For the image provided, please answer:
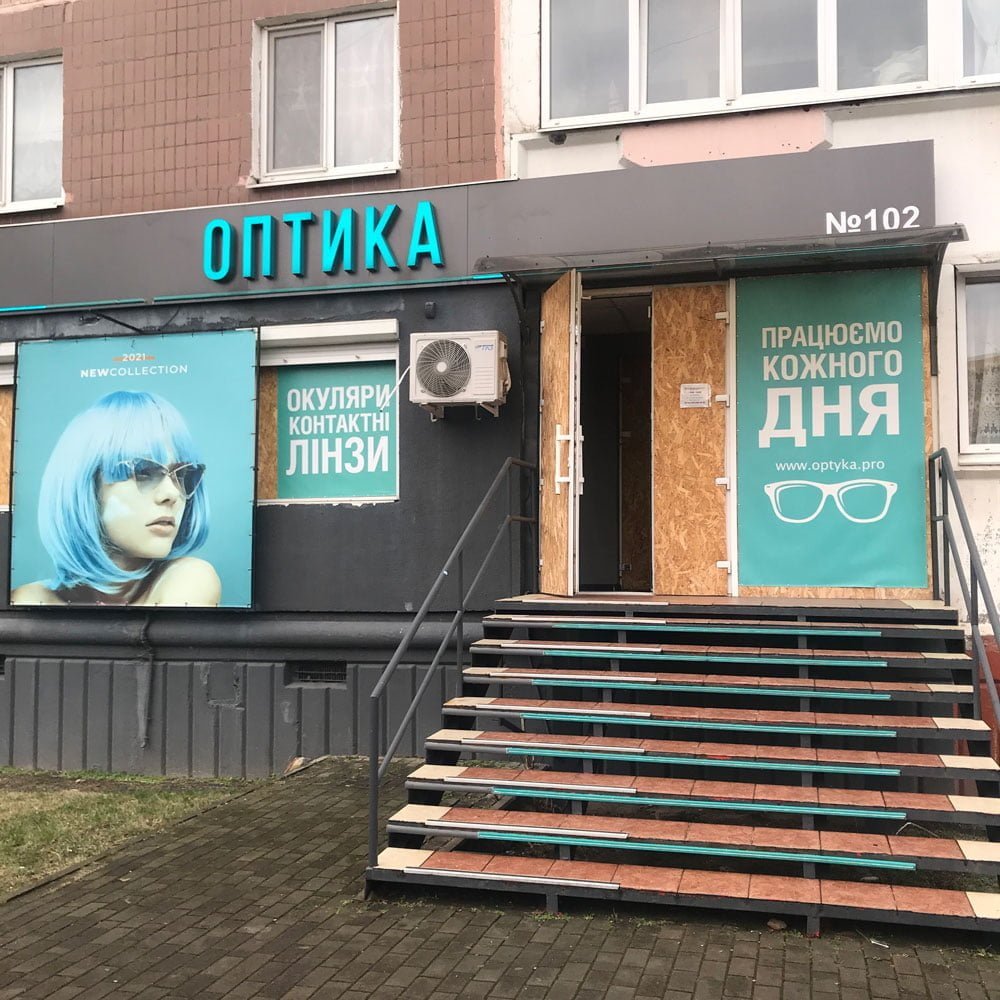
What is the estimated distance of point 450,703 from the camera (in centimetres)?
622

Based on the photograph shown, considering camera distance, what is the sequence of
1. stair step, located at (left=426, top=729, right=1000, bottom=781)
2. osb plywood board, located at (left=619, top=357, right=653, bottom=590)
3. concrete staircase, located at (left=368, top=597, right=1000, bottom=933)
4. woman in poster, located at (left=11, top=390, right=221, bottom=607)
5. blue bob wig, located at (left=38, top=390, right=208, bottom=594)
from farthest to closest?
osb plywood board, located at (left=619, top=357, right=653, bottom=590)
blue bob wig, located at (left=38, top=390, right=208, bottom=594)
woman in poster, located at (left=11, top=390, right=221, bottom=607)
stair step, located at (left=426, top=729, right=1000, bottom=781)
concrete staircase, located at (left=368, top=597, right=1000, bottom=933)

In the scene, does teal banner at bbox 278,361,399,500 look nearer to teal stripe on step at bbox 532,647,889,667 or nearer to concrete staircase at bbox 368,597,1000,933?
concrete staircase at bbox 368,597,1000,933

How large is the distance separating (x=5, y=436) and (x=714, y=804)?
717cm

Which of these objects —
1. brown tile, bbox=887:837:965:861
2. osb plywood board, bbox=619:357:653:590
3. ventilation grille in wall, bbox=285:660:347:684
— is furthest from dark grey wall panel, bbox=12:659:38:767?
brown tile, bbox=887:837:965:861

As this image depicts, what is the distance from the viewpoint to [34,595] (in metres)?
8.95

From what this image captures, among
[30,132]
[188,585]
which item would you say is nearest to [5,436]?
[188,585]

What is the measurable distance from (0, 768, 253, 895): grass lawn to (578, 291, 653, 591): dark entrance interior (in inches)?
161

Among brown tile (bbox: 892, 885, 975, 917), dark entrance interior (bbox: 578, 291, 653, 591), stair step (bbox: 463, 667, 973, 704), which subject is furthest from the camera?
dark entrance interior (bbox: 578, 291, 653, 591)

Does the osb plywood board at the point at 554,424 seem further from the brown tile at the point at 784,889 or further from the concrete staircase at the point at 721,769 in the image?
the brown tile at the point at 784,889

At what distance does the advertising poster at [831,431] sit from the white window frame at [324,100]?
3.50 m

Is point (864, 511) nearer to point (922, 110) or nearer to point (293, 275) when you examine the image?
point (922, 110)

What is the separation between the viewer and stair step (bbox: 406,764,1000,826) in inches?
201

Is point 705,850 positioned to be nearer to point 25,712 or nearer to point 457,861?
point 457,861

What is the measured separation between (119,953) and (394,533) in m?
4.23
